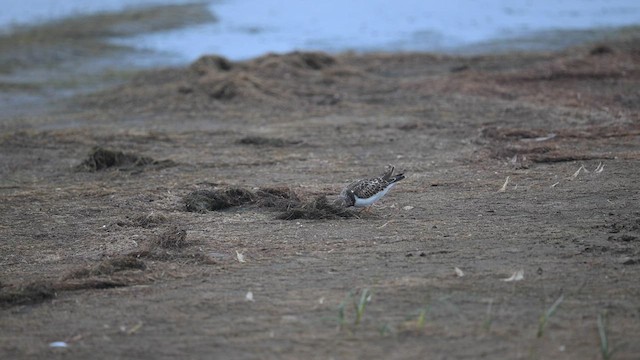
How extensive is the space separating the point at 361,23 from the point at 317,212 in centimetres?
1490

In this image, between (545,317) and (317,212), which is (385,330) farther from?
(317,212)

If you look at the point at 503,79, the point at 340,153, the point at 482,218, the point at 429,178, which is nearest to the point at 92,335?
the point at 482,218

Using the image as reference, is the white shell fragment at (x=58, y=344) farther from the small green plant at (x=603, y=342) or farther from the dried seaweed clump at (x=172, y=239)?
the small green plant at (x=603, y=342)

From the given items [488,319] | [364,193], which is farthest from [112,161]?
[488,319]

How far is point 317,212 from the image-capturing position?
7.77 meters

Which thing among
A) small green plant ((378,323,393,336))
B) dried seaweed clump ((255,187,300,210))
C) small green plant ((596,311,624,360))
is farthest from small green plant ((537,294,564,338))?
dried seaweed clump ((255,187,300,210))

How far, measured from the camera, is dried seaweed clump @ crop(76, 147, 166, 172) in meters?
10.0

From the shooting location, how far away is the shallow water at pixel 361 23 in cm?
1936

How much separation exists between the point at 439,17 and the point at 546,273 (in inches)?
665

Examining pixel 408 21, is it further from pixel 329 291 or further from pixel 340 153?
pixel 329 291

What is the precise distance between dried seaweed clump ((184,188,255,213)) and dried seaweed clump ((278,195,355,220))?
2.07 feet

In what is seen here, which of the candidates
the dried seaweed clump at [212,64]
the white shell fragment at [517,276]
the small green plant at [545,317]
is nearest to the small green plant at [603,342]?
the small green plant at [545,317]

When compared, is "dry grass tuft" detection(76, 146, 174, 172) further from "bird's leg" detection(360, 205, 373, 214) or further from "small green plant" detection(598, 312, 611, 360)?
"small green plant" detection(598, 312, 611, 360)

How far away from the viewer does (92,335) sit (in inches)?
216
